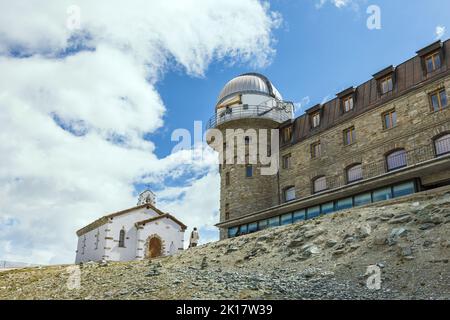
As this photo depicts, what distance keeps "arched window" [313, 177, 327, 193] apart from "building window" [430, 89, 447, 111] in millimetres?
9310

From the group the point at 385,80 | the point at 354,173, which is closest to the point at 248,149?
the point at 354,173

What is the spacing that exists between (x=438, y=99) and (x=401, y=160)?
4196 millimetres

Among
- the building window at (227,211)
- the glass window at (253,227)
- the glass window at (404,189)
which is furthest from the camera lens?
the building window at (227,211)

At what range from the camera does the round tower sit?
35.9 metres

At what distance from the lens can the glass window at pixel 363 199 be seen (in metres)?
24.7

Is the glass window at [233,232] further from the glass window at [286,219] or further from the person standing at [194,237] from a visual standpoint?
the glass window at [286,219]

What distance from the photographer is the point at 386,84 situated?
93.8 feet

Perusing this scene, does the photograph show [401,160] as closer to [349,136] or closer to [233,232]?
[349,136]

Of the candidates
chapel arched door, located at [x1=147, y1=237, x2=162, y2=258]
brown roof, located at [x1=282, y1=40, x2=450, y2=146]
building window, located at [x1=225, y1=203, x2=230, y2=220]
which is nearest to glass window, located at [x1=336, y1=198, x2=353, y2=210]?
brown roof, located at [x1=282, y1=40, x2=450, y2=146]

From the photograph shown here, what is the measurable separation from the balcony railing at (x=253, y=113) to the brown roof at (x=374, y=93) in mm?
2117

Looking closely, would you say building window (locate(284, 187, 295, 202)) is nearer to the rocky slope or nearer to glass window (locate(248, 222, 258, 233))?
glass window (locate(248, 222, 258, 233))

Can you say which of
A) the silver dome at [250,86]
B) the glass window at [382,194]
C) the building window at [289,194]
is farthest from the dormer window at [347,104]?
the silver dome at [250,86]
